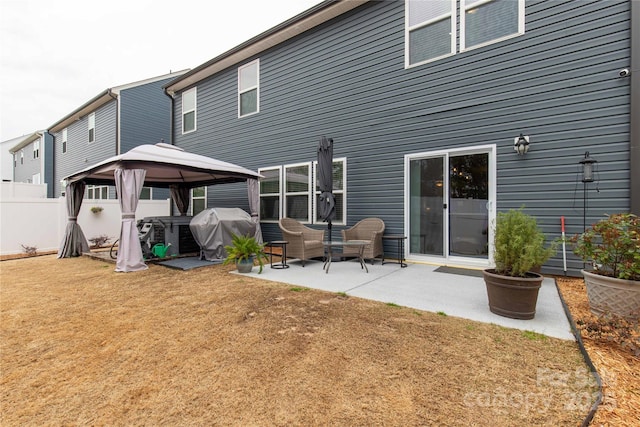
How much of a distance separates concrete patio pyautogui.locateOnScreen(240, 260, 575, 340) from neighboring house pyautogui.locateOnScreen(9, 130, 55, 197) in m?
20.8

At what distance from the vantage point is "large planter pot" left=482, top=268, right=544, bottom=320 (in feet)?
9.14

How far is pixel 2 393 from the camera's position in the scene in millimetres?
1825

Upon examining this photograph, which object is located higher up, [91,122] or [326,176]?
[91,122]

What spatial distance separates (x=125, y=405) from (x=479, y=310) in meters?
3.17

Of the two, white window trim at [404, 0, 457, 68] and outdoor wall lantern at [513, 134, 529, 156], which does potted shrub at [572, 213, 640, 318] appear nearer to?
outdoor wall lantern at [513, 134, 529, 156]

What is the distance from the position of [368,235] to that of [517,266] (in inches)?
132

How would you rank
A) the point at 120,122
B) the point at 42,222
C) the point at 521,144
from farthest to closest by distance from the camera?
the point at 120,122 → the point at 42,222 → the point at 521,144

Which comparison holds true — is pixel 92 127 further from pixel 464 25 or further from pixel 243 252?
pixel 464 25

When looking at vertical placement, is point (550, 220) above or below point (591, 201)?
below

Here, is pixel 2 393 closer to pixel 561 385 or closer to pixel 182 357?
pixel 182 357

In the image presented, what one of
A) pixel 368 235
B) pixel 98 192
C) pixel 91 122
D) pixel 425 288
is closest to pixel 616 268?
pixel 425 288

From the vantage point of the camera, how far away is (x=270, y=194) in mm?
8320

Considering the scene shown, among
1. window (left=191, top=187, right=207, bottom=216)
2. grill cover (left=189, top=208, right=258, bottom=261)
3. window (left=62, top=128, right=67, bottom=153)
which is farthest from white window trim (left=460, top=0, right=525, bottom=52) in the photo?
window (left=62, top=128, right=67, bottom=153)

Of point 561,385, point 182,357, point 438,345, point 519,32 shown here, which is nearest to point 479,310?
point 438,345
